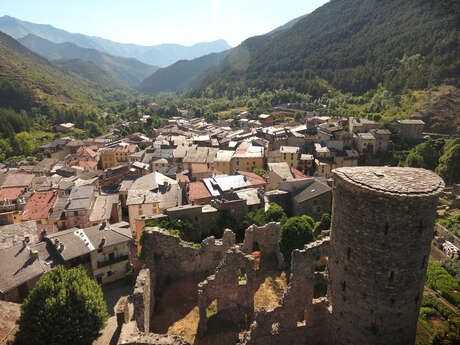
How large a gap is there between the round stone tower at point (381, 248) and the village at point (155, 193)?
736 inches

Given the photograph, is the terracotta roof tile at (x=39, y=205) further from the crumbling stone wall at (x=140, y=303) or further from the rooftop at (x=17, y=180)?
the crumbling stone wall at (x=140, y=303)

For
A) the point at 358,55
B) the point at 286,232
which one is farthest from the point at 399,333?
the point at 358,55

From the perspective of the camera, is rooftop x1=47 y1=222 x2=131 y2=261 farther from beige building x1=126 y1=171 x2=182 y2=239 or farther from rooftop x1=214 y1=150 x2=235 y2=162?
rooftop x1=214 y1=150 x2=235 y2=162

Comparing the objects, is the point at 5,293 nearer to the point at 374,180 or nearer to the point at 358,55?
the point at 374,180

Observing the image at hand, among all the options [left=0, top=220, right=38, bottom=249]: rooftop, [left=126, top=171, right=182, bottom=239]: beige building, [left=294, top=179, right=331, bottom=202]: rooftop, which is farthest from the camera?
[left=126, top=171, right=182, bottom=239]: beige building

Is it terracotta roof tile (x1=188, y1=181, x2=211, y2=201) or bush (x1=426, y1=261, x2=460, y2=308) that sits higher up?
terracotta roof tile (x1=188, y1=181, x2=211, y2=201)

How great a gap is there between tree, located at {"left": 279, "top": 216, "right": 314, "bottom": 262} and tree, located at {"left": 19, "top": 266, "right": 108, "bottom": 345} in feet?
66.3

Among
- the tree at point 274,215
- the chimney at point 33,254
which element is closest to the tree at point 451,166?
the tree at point 274,215

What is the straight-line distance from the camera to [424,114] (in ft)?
339

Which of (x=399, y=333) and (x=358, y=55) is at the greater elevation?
(x=358, y=55)

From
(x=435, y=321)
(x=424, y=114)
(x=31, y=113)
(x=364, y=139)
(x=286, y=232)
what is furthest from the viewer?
(x=31, y=113)

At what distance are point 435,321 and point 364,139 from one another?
211 feet

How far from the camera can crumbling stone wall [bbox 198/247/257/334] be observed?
2333 cm

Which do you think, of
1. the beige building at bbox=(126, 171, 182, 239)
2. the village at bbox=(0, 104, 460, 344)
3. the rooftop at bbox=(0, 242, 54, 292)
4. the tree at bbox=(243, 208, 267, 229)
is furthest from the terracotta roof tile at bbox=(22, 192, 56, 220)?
the tree at bbox=(243, 208, 267, 229)
